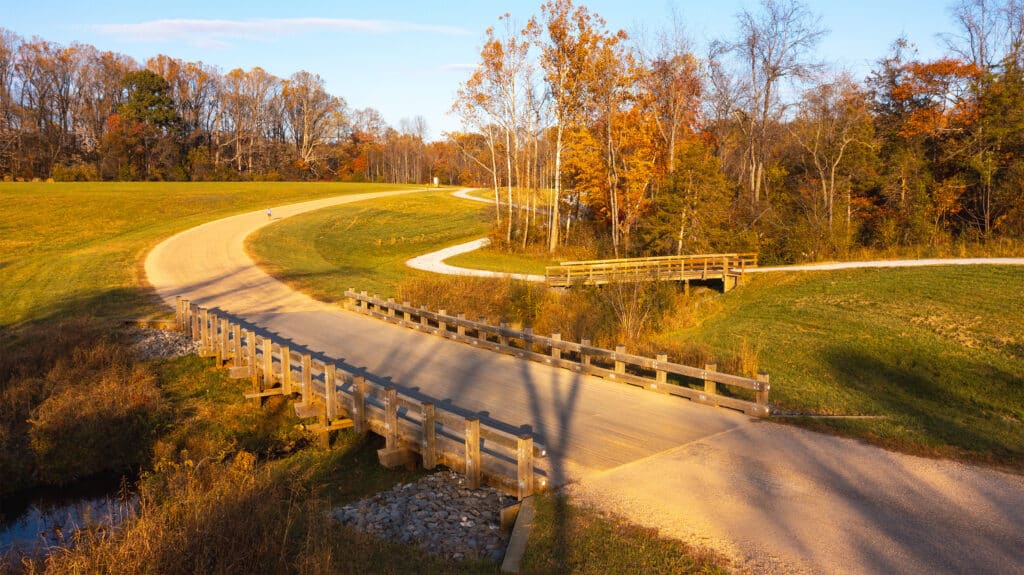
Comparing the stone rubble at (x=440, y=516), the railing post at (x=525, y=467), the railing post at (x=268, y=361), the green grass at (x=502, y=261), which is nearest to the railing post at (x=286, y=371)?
the railing post at (x=268, y=361)

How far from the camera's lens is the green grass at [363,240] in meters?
28.1

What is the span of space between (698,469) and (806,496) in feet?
4.04

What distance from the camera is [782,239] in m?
37.2

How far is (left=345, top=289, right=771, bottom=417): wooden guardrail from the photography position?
407 inches

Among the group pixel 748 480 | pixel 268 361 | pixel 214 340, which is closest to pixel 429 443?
pixel 748 480

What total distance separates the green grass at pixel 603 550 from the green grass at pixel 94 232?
713 inches

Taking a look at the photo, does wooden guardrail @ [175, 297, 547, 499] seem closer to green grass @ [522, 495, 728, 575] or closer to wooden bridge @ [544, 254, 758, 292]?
green grass @ [522, 495, 728, 575]

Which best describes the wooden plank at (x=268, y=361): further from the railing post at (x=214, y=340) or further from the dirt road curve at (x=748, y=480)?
the railing post at (x=214, y=340)

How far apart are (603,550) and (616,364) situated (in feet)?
20.6

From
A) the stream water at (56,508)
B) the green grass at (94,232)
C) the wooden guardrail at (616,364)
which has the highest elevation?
the green grass at (94,232)

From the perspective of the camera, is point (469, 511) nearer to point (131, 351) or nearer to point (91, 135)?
point (131, 351)

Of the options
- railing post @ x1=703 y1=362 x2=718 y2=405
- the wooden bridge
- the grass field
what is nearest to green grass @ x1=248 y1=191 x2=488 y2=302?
the grass field

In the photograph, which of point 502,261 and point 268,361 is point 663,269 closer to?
point 502,261

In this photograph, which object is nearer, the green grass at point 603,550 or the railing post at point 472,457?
the green grass at point 603,550
